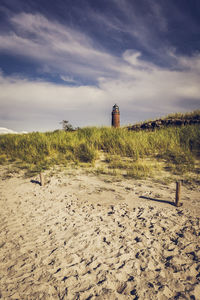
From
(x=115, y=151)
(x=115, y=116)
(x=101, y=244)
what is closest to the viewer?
(x=101, y=244)

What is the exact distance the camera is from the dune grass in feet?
17.9

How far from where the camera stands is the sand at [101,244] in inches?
70.9

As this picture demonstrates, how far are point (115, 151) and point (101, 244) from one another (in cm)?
456

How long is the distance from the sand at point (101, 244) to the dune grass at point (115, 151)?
1536mm

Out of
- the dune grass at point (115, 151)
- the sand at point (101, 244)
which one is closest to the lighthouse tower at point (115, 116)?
the dune grass at point (115, 151)

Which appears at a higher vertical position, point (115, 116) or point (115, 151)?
point (115, 116)

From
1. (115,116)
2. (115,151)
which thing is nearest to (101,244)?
(115,151)

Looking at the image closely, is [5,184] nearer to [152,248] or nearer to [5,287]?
[5,287]

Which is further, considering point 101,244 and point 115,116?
point 115,116

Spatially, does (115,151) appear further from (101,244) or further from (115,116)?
(115,116)

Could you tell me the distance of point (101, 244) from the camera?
7.87ft

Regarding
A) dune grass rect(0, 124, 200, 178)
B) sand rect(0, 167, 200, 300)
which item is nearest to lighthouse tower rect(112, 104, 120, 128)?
dune grass rect(0, 124, 200, 178)

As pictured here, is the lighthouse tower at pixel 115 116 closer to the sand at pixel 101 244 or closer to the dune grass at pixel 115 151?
the dune grass at pixel 115 151

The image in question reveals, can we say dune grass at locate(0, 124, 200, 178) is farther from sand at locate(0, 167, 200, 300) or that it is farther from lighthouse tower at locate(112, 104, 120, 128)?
lighthouse tower at locate(112, 104, 120, 128)
